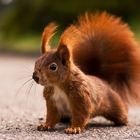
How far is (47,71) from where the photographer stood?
3664 mm

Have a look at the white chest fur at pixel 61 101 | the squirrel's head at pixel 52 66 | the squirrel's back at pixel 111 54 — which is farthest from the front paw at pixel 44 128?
the squirrel's back at pixel 111 54

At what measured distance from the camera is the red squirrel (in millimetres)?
3766

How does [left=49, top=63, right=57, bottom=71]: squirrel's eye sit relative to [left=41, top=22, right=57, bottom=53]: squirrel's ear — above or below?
below

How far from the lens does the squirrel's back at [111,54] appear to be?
449 centimetres

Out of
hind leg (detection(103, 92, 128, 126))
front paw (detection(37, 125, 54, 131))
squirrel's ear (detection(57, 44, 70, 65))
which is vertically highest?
squirrel's ear (detection(57, 44, 70, 65))

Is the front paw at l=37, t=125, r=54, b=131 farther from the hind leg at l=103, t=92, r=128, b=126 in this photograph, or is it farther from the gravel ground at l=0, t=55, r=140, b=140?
the hind leg at l=103, t=92, r=128, b=126

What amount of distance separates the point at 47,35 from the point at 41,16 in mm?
14073

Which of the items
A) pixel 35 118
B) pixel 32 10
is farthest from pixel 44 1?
pixel 35 118

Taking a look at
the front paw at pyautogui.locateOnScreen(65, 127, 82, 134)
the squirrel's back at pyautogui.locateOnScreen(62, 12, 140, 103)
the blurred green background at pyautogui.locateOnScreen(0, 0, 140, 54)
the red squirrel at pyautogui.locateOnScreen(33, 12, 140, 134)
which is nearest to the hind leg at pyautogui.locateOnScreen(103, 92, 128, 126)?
the red squirrel at pyautogui.locateOnScreen(33, 12, 140, 134)

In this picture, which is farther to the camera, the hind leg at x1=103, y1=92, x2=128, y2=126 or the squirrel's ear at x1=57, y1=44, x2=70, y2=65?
the hind leg at x1=103, y1=92, x2=128, y2=126

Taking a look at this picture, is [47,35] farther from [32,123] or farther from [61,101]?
[32,123]

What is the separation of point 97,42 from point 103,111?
662 mm

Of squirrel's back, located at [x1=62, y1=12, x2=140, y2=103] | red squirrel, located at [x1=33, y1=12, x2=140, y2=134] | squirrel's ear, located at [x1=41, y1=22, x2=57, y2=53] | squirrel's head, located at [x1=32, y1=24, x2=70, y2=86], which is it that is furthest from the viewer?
squirrel's back, located at [x1=62, y1=12, x2=140, y2=103]

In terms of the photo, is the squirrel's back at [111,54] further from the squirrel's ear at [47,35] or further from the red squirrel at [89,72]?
the squirrel's ear at [47,35]
